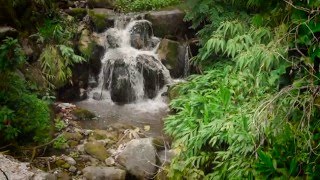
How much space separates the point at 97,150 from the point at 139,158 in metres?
0.86

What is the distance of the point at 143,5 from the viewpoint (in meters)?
9.70

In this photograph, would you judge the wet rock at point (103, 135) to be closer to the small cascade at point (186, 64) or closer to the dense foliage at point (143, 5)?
the small cascade at point (186, 64)

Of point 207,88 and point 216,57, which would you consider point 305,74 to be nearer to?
point 207,88

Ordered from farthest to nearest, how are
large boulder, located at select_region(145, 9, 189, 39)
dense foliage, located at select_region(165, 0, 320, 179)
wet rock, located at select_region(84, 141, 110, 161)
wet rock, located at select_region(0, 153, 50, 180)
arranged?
large boulder, located at select_region(145, 9, 189, 39) → wet rock, located at select_region(84, 141, 110, 161) → wet rock, located at select_region(0, 153, 50, 180) → dense foliage, located at select_region(165, 0, 320, 179)

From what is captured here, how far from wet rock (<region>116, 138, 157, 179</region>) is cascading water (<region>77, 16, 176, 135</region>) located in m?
1.93

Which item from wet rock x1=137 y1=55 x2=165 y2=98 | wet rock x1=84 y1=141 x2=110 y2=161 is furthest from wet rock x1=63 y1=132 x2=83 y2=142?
wet rock x1=137 y1=55 x2=165 y2=98

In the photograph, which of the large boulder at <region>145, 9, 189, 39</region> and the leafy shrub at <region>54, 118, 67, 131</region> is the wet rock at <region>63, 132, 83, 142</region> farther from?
the large boulder at <region>145, 9, 189, 39</region>

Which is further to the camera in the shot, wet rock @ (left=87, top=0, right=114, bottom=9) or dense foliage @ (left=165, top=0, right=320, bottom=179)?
wet rock @ (left=87, top=0, right=114, bottom=9)

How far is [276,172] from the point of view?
9.12 feet

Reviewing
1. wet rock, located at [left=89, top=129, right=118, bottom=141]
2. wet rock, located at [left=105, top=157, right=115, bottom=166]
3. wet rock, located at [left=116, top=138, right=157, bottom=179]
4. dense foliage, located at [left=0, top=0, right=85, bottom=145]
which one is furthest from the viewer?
wet rock, located at [left=89, top=129, right=118, bottom=141]

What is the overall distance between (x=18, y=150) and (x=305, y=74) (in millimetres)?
4167

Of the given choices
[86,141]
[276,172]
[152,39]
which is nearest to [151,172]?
[86,141]

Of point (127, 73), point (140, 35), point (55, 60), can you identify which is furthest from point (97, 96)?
point (140, 35)

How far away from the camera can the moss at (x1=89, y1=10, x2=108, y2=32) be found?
8688 millimetres
